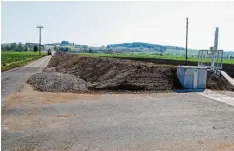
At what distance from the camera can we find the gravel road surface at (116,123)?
7828 millimetres

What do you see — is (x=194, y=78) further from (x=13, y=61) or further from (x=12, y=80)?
(x=13, y=61)

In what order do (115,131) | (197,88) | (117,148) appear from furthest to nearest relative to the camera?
(197,88), (115,131), (117,148)

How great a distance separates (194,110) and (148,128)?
12.0ft

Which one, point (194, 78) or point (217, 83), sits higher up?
point (194, 78)

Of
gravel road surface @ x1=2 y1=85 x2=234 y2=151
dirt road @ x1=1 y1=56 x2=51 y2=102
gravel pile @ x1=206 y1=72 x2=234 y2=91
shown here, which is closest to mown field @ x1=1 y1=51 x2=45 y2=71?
dirt road @ x1=1 y1=56 x2=51 y2=102

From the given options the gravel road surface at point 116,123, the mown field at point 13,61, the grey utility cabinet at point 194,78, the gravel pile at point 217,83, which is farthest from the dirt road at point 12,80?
the gravel pile at point 217,83

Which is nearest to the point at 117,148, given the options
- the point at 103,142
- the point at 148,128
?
the point at 103,142

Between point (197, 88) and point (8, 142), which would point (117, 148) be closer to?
point (8, 142)

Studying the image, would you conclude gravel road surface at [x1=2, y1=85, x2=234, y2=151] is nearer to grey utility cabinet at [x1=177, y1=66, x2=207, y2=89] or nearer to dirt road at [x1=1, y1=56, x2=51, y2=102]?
dirt road at [x1=1, y1=56, x2=51, y2=102]

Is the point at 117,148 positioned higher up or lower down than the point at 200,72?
lower down

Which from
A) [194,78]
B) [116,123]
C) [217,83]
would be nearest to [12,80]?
[194,78]

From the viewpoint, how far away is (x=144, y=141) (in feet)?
26.6

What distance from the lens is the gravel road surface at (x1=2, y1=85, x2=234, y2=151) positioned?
783 cm

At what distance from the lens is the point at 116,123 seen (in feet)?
32.8
